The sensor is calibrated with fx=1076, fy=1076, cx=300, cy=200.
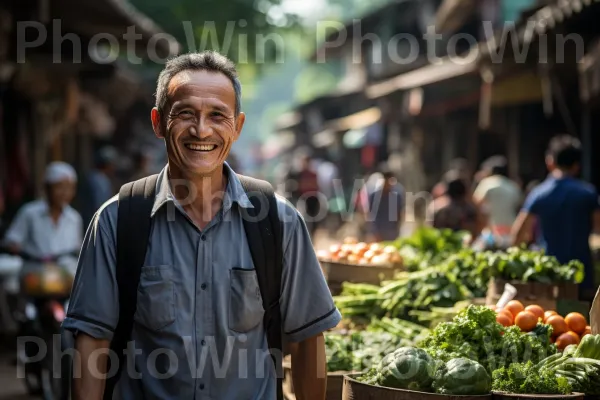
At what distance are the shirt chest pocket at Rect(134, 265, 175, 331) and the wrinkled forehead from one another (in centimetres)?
59

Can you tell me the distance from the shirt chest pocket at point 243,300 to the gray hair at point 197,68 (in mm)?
592

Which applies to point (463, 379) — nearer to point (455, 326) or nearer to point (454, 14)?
point (455, 326)

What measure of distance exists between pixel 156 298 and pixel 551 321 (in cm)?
277

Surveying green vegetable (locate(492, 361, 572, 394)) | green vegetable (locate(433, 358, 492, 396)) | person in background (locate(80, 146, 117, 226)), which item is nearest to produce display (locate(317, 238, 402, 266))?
green vegetable (locate(492, 361, 572, 394))

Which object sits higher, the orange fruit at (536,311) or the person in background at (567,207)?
the person in background at (567,207)

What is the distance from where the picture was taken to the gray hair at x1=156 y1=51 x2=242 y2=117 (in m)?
3.74

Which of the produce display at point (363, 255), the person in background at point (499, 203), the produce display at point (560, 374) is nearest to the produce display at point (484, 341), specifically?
the produce display at point (560, 374)

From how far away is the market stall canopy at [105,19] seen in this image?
12.7 metres

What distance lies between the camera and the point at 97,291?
358cm

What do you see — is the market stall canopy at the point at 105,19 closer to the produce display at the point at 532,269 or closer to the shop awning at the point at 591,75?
the shop awning at the point at 591,75

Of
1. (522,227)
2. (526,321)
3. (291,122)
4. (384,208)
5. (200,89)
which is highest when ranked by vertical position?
(291,122)

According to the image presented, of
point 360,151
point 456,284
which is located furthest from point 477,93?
point 360,151

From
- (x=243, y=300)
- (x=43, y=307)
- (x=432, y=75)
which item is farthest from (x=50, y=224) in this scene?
(x=432, y=75)

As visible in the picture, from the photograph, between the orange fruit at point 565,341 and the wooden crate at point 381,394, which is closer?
the wooden crate at point 381,394
